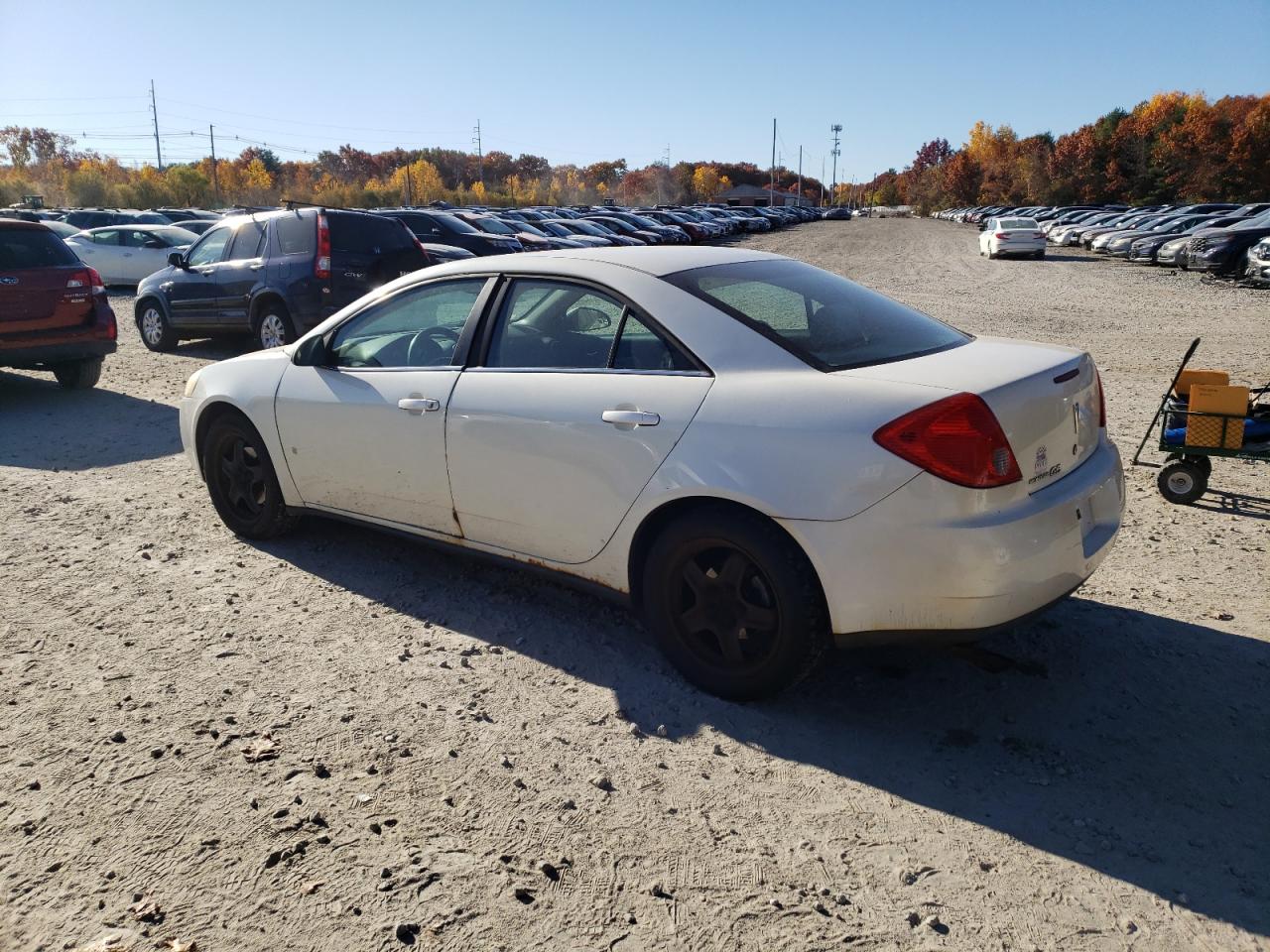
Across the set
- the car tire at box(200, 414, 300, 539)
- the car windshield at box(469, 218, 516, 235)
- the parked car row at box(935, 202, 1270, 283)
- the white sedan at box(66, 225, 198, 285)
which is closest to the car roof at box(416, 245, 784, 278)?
the car tire at box(200, 414, 300, 539)

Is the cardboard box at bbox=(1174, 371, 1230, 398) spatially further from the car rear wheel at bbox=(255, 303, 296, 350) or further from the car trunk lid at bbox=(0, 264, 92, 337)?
the car trunk lid at bbox=(0, 264, 92, 337)

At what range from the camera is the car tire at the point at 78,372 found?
10.0m

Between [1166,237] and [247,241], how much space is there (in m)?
27.0

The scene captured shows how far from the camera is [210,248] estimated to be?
1200 centimetres

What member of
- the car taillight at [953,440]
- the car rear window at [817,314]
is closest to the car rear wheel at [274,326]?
the car rear window at [817,314]

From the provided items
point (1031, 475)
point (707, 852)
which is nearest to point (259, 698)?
point (707, 852)

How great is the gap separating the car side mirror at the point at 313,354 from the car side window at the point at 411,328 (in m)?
0.05

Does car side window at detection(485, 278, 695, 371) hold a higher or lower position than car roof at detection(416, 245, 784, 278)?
lower

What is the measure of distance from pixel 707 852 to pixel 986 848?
2.59 feet

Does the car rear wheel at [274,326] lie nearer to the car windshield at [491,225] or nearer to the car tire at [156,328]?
the car tire at [156,328]

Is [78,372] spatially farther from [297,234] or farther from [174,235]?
[174,235]

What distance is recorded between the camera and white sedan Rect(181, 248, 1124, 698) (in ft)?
9.80

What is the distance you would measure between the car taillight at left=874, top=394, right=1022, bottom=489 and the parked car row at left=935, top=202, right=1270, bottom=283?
69.5 feet

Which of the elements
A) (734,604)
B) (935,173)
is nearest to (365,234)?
(734,604)
